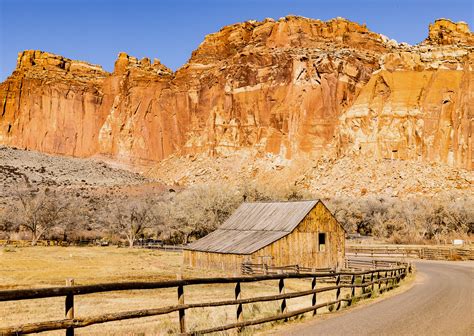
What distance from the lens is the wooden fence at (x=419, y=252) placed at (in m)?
46.9

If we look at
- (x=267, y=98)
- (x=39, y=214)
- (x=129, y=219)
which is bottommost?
(x=129, y=219)

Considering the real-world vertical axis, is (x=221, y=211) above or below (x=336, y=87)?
below

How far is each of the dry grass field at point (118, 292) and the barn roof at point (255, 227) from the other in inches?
91.7

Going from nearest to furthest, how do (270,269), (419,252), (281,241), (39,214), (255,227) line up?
(270,269)
(281,241)
(255,227)
(419,252)
(39,214)

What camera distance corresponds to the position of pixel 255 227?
3866 centimetres

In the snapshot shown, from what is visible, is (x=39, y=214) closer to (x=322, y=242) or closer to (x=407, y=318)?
(x=322, y=242)

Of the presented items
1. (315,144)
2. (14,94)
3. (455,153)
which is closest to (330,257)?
(455,153)

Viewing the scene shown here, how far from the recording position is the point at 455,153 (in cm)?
10312

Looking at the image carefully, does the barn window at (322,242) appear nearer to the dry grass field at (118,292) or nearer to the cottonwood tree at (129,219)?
the dry grass field at (118,292)

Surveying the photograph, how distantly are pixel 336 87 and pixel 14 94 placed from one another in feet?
333

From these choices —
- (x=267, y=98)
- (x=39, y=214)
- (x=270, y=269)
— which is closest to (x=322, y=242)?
(x=270, y=269)

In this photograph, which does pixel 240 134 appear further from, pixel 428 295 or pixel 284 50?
pixel 428 295

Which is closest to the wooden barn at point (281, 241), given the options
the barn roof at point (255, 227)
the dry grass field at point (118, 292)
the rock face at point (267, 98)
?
the barn roof at point (255, 227)

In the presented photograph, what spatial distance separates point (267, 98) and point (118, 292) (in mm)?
105231
